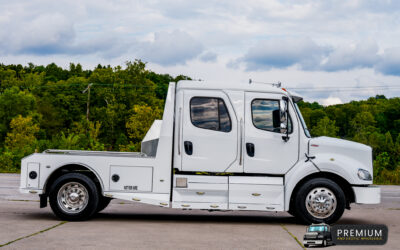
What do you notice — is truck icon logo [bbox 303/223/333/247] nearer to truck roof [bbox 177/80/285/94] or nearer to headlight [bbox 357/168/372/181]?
headlight [bbox 357/168/372/181]

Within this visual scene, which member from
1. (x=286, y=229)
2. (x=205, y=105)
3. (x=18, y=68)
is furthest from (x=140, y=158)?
(x=18, y=68)

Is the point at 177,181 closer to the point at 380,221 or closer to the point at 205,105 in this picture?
the point at 205,105

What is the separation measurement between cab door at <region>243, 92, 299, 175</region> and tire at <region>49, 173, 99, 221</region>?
2876 mm

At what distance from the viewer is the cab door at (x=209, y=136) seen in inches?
403

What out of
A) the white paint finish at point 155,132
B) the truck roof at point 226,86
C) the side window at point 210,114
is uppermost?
the truck roof at point 226,86

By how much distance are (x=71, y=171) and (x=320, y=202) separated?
4.67 m

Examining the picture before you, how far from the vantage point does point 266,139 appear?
10336 millimetres

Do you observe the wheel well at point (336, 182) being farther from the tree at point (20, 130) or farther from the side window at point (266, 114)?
the tree at point (20, 130)

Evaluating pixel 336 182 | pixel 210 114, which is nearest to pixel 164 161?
pixel 210 114

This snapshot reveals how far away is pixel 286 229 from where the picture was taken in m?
9.81

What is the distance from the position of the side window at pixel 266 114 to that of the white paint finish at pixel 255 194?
1.10 m

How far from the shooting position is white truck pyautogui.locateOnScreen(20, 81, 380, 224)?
1016cm

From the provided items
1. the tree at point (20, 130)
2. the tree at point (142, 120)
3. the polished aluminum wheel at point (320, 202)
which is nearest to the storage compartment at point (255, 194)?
the polished aluminum wheel at point (320, 202)

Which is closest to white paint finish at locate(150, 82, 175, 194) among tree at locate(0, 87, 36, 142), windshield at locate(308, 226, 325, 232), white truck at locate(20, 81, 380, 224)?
white truck at locate(20, 81, 380, 224)
